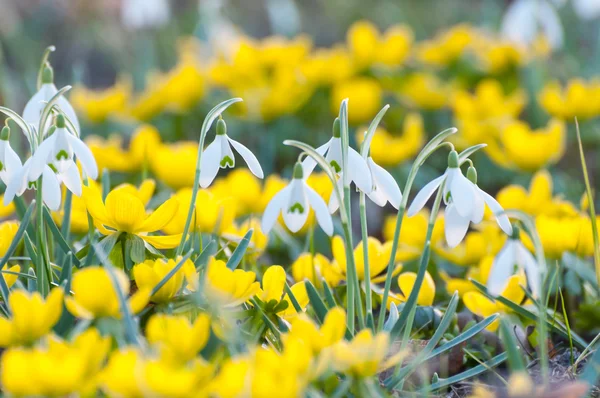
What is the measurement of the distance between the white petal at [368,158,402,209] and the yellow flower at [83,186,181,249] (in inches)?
10.7

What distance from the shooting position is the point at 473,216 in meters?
0.93

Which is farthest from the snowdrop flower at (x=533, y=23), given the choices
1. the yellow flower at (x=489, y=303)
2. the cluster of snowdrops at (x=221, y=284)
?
the yellow flower at (x=489, y=303)

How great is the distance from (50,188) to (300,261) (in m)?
0.45

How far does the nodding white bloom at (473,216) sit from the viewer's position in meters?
0.92

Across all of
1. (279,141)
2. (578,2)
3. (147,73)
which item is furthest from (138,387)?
(578,2)

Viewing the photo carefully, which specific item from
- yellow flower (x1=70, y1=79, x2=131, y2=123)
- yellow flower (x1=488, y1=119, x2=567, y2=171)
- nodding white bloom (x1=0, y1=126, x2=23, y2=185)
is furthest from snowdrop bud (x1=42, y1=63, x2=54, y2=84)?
yellow flower (x1=70, y1=79, x2=131, y2=123)

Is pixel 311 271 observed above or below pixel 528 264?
below

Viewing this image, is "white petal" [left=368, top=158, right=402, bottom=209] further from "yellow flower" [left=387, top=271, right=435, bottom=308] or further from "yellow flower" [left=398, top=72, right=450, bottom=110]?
"yellow flower" [left=398, top=72, right=450, bottom=110]

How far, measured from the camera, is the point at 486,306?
119cm

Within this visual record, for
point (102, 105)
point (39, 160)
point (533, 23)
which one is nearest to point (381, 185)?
point (39, 160)

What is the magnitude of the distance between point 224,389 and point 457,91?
2.16 m

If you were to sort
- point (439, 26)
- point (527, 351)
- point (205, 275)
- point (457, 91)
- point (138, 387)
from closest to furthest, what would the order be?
point (138, 387) → point (205, 275) → point (527, 351) → point (457, 91) → point (439, 26)

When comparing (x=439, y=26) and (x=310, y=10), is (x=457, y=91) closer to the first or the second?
(x=439, y=26)

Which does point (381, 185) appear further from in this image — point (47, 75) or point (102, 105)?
point (102, 105)
